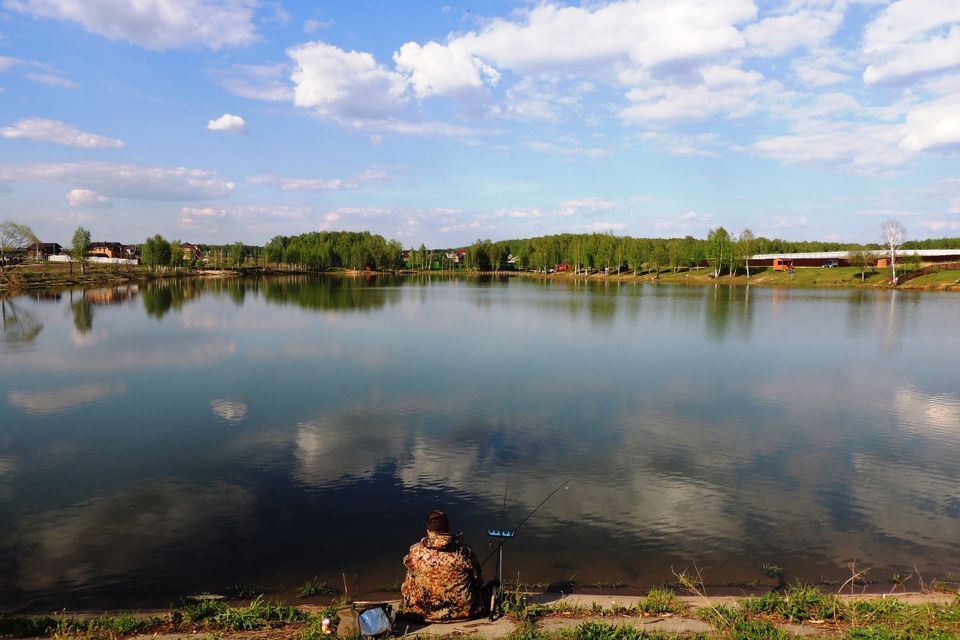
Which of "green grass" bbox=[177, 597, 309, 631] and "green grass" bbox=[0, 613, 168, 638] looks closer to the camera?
"green grass" bbox=[0, 613, 168, 638]

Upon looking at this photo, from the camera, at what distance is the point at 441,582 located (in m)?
8.48

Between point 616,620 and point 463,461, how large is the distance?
8824 millimetres

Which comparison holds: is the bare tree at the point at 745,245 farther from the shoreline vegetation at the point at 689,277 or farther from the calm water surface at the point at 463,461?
the calm water surface at the point at 463,461

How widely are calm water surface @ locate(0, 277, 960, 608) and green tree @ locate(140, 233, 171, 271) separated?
4353 inches

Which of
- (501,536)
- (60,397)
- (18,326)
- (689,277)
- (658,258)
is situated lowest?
(60,397)

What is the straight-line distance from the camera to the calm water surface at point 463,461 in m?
11.5

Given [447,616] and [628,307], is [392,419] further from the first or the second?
[628,307]

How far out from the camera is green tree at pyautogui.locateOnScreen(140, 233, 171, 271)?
136000mm

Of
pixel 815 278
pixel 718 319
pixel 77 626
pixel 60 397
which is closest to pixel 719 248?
pixel 815 278

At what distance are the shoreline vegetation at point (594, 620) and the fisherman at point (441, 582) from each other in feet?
0.61

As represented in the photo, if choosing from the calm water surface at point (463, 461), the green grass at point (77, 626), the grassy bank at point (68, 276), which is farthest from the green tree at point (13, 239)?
the green grass at point (77, 626)

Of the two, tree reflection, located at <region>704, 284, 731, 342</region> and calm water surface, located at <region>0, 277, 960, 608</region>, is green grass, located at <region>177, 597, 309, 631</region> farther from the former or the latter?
tree reflection, located at <region>704, 284, 731, 342</region>

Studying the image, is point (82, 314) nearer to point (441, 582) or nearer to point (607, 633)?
point (441, 582)

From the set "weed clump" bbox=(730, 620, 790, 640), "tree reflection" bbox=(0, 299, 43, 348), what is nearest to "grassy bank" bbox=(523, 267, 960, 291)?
"weed clump" bbox=(730, 620, 790, 640)
